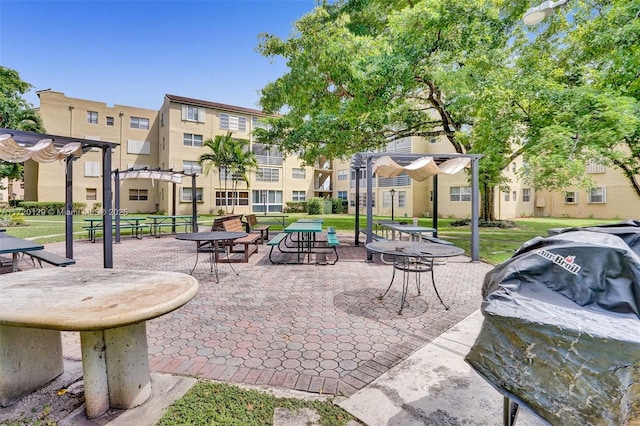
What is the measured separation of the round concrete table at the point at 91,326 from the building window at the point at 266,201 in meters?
29.0

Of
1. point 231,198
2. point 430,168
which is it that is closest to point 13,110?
point 231,198

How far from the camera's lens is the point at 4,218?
17094 mm

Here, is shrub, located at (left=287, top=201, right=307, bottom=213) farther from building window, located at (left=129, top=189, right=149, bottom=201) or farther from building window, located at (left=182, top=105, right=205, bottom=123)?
building window, located at (left=129, top=189, right=149, bottom=201)

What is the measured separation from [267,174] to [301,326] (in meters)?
29.1

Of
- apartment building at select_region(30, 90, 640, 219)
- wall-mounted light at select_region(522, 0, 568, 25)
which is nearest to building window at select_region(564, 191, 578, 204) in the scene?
apartment building at select_region(30, 90, 640, 219)

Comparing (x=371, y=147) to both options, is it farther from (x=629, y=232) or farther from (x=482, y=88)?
(x=629, y=232)

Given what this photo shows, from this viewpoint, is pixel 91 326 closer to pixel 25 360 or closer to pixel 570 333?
pixel 25 360

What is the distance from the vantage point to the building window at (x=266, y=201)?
103 ft

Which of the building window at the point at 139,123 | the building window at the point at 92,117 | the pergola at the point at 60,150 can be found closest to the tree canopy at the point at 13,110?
the building window at the point at 92,117

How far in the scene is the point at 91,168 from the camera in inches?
1113

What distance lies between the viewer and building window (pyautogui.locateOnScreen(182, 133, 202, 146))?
28.4 m

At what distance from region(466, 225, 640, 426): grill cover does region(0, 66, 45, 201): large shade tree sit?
26842 mm

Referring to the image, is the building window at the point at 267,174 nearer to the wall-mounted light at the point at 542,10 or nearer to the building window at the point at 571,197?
the building window at the point at 571,197

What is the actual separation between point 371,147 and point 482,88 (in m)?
6.95
